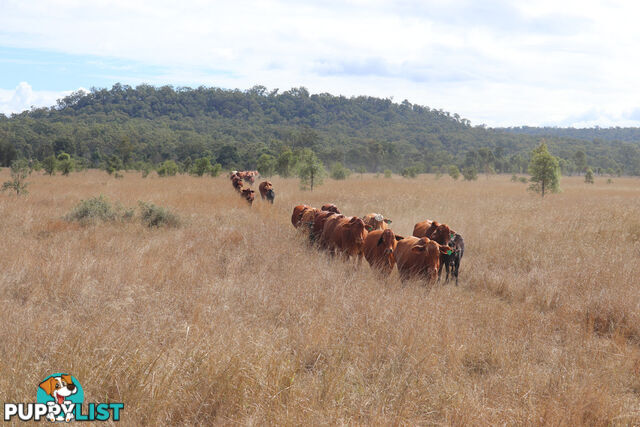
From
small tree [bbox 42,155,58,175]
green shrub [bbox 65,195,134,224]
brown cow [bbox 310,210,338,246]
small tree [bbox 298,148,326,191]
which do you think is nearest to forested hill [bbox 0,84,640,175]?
small tree [bbox 42,155,58,175]

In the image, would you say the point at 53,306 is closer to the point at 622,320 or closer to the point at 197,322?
the point at 197,322

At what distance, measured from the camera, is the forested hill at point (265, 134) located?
60.4 meters

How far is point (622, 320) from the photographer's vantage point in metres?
5.56

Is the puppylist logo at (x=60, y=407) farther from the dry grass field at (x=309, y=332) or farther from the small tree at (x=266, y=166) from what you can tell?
the small tree at (x=266, y=166)

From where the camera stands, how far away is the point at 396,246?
7.67 metres

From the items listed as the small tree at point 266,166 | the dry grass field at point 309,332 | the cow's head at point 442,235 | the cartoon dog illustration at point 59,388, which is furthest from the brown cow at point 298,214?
the small tree at point 266,166

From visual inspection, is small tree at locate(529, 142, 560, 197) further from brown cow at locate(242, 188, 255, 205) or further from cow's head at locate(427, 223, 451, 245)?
cow's head at locate(427, 223, 451, 245)

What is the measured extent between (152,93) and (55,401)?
513 ft

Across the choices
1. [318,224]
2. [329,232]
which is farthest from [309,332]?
[318,224]

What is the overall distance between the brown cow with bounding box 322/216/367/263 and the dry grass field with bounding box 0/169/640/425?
406 mm

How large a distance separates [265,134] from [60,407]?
9873 centimetres

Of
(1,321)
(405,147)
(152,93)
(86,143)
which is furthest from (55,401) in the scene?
(152,93)

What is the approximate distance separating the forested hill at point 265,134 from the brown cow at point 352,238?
37528 millimetres

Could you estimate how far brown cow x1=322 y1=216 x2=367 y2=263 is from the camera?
8.18 metres
